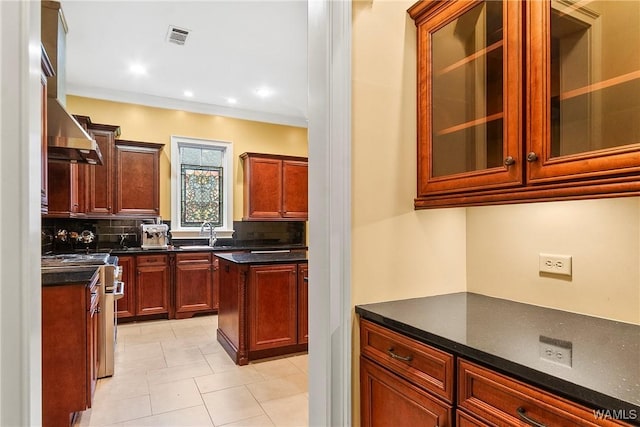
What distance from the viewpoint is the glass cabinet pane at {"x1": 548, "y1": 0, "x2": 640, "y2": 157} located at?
39.3 inches

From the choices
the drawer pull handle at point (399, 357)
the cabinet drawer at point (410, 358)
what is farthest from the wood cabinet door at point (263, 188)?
the drawer pull handle at point (399, 357)

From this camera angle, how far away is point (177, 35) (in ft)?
11.2

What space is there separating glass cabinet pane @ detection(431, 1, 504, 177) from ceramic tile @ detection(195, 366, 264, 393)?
2302 mm

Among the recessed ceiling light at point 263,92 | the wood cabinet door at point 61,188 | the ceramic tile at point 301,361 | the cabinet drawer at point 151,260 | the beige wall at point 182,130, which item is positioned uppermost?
the recessed ceiling light at point 263,92

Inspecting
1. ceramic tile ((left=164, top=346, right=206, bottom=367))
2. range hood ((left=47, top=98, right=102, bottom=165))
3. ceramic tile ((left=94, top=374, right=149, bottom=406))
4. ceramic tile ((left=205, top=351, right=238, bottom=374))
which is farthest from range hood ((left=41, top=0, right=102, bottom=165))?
ceramic tile ((left=205, top=351, right=238, bottom=374))

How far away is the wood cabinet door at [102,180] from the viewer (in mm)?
4410

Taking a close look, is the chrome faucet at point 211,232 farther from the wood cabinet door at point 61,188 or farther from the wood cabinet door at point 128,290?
the wood cabinet door at point 61,188

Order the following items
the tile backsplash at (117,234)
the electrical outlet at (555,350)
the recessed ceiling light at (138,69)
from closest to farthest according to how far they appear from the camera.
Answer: the electrical outlet at (555,350)
the recessed ceiling light at (138,69)
the tile backsplash at (117,234)

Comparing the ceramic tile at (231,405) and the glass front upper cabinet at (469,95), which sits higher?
the glass front upper cabinet at (469,95)

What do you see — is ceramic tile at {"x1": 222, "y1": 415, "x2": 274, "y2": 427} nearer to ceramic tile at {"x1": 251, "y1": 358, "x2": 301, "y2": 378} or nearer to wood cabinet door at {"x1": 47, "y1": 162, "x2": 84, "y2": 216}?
ceramic tile at {"x1": 251, "y1": 358, "x2": 301, "y2": 378}

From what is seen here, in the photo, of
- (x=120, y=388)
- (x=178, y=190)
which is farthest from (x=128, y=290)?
(x=120, y=388)

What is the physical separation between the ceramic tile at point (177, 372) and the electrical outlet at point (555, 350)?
2.71 m

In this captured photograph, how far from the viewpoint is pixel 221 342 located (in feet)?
12.0

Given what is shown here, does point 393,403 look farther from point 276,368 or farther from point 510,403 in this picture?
point 276,368
